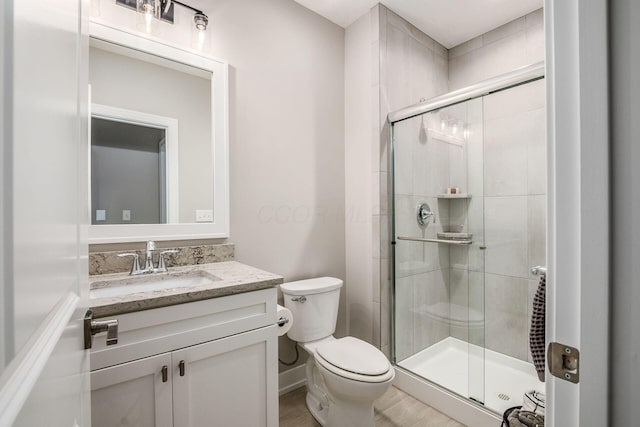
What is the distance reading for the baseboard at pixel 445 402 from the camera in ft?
5.26

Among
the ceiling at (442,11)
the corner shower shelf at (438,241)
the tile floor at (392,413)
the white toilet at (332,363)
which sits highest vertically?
the ceiling at (442,11)

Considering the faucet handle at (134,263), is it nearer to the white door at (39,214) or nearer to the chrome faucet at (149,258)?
the chrome faucet at (149,258)

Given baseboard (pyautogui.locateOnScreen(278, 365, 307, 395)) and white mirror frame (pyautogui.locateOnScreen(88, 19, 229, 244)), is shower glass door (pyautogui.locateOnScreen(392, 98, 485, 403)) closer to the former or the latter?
baseboard (pyautogui.locateOnScreen(278, 365, 307, 395))

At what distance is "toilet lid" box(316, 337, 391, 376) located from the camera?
4.60 feet

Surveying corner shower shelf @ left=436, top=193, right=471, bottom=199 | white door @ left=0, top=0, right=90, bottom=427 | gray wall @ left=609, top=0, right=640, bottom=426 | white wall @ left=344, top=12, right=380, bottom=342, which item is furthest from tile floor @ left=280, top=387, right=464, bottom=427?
gray wall @ left=609, top=0, right=640, bottom=426

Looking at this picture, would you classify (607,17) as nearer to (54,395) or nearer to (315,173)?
(54,395)

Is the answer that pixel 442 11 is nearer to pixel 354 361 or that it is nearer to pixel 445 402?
pixel 354 361

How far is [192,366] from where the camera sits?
3.64ft

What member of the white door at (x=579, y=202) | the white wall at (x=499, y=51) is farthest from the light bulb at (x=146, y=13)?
the white wall at (x=499, y=51)

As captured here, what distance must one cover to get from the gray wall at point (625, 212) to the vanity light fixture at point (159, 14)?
5.65 feet

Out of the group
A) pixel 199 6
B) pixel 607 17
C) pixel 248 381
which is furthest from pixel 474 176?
pixel 199 6

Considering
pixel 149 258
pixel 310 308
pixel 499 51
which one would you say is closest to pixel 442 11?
pixel 499 51

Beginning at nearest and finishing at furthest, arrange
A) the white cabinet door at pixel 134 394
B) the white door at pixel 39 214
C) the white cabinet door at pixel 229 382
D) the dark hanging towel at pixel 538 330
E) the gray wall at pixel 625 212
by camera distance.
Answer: the white door at pixel 39 214
the gray wall at pixel 625 212
the dark hanging towel at pixel 538 330
the white cabinet door at pixel 134 394
the white cabinet door at pixel 229 382

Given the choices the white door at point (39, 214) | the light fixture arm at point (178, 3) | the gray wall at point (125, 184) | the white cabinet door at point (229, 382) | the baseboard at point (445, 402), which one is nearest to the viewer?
the white door at point (39, 214)
